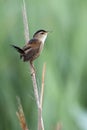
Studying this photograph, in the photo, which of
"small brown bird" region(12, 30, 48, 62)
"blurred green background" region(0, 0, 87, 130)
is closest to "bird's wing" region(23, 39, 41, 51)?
"small brown bird" region(12, 30, 48, 62)

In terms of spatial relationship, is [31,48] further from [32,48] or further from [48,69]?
[48,69]

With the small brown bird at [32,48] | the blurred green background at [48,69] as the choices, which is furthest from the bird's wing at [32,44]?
the blurred green background at [48,69]

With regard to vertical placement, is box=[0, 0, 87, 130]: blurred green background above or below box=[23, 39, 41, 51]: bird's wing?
below

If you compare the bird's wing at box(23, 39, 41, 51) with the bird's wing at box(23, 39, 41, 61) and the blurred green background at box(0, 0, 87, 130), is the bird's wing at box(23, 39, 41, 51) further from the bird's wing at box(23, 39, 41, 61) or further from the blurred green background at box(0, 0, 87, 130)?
the blurred green background at box(0, 0, 87, 130)

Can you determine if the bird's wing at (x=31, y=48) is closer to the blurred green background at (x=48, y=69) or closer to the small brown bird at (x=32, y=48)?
the small brown bird at (x=32, y=48)

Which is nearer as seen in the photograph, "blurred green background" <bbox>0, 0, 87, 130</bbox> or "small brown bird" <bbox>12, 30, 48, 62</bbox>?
"small brown bird" <bbox>12, 30, 48, 62</bbox>

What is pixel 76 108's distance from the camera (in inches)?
69.4

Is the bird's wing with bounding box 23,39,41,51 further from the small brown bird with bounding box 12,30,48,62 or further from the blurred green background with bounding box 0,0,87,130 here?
the blurred green background with bounding box 0,0,87,130

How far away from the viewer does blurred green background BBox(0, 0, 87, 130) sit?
1.69m

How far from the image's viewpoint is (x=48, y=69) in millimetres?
1746

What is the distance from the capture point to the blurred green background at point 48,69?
5.53ft

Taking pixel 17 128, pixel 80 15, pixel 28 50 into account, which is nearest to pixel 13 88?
pixel 17 128

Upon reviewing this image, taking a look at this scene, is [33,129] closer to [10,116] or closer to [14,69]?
[10,116]

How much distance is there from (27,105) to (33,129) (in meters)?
0.08
